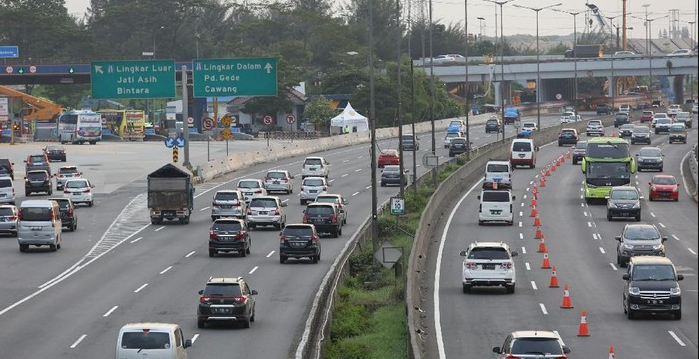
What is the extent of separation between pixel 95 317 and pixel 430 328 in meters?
9.47

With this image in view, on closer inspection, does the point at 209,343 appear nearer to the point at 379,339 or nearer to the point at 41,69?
the point at 379,339

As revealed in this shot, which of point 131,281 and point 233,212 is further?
point 233,212

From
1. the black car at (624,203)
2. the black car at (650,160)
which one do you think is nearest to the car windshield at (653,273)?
the black car at (624,203)

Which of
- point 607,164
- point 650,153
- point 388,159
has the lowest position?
point 388,159

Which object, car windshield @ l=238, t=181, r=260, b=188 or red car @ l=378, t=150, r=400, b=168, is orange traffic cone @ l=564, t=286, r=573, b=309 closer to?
car windshield @ l=238, t=181, r=260, b=188

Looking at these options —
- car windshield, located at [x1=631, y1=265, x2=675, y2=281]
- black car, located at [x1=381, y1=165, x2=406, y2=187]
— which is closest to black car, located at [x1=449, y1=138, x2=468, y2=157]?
black car, located at [x1=381, y1=165, x2=406, y2=187]

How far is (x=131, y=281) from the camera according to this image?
155 ft

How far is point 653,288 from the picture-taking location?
36.8 metres

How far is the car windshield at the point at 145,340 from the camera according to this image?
27.6 metres

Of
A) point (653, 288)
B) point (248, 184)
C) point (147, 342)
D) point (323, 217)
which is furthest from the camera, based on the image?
point (248, 184)

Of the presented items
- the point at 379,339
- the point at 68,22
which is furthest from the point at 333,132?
the point at 379,339

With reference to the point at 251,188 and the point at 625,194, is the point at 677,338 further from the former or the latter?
the point at 251,188

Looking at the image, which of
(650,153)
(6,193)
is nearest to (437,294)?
(6,193)

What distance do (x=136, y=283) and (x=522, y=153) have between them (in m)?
53.0
